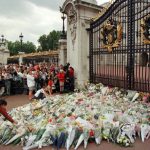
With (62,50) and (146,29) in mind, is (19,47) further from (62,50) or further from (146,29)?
(146,29)

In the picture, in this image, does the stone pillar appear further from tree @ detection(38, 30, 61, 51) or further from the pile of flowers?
tree @ detection(38, 30, 61, 51)

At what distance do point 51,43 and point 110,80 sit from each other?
2428 inches

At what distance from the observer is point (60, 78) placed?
1266 centimetres

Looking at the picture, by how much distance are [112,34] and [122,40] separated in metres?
0.49

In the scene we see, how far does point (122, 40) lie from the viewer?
392 inches

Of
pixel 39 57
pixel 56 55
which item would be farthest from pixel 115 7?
pixel 39 57

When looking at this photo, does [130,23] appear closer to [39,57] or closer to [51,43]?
[39,57]

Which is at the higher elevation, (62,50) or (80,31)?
(80,31)

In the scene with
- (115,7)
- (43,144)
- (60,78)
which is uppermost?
(115,7)

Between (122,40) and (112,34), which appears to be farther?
(112,34)

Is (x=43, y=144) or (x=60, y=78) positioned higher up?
(x=60, y=78)

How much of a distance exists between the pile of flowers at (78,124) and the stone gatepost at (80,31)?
3.39 meters

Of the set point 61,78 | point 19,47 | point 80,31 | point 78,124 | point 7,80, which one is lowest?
point 78,124

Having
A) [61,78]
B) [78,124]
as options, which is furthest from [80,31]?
[78,124]
